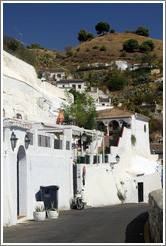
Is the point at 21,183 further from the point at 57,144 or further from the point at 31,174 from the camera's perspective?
the point at 57,144

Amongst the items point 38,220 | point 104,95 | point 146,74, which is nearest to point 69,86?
point 104,95

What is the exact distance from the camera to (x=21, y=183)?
1695cm

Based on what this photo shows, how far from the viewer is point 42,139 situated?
1992cm

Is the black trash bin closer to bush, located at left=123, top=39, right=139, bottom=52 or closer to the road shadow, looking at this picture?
the road shadow

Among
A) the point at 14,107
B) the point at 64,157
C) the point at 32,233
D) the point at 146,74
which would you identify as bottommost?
the point at 32,233

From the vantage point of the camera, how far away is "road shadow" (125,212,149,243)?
11.1 meters

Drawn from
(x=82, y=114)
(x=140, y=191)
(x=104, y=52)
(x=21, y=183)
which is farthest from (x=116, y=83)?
(x=21, y=183)

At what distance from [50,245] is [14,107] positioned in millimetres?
29286

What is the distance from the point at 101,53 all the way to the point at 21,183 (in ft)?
407

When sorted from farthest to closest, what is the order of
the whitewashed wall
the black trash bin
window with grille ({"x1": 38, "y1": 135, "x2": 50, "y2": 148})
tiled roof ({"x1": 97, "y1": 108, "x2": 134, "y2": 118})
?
tiled roof ({"x1": 97, "y1": 108, "x2": 134, "y2": 118}) → window with grille ({"x1": 38, "y1": 135, "x2": 50, "y2": 148}) → the black trash bin → the whitewashed wall

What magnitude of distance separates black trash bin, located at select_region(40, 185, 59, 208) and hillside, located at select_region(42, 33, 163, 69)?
109 metres

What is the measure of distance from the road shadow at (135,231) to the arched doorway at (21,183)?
458 centimetres

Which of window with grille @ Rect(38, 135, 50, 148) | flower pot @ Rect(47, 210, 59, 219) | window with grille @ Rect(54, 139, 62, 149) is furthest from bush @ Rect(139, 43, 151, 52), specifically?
flower pot @ Rect(47, 210, 59, 219)

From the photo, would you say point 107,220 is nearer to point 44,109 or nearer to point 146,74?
point 44,109
